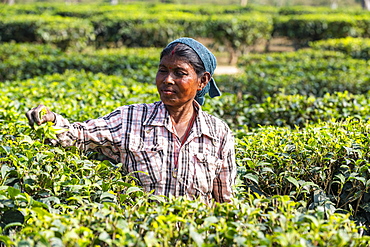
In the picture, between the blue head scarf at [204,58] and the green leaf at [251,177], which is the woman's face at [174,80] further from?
the green leaf at [251,177]

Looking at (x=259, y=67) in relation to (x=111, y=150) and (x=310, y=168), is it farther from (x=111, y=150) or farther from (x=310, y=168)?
(x=111, y=150)

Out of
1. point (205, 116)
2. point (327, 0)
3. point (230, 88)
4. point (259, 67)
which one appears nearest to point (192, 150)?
point (205, 116)

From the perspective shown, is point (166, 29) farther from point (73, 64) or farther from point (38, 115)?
point (38, 115)

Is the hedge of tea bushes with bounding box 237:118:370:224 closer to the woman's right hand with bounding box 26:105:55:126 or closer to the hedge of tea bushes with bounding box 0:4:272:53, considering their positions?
the woman's right hand with bounding box 26:105:55:126

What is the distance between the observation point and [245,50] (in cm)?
1512

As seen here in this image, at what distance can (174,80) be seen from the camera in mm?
2504

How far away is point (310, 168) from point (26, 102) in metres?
2.83

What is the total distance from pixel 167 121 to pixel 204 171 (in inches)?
14.3

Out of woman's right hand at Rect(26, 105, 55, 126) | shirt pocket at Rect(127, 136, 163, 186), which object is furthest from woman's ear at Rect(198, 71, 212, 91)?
woman's right hand at Rect(26, 105, 55, 126)

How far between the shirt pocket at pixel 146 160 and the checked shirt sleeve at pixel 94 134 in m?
0.10

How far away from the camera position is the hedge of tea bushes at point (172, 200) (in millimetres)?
1831

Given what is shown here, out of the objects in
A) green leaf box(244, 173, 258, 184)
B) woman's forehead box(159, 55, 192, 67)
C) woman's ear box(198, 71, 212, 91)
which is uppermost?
woman's forehead box(159, 55, 192, 67)

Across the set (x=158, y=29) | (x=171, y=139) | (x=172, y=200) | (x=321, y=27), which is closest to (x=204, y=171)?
(x=171, y=139)

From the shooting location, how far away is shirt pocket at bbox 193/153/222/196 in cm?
256
